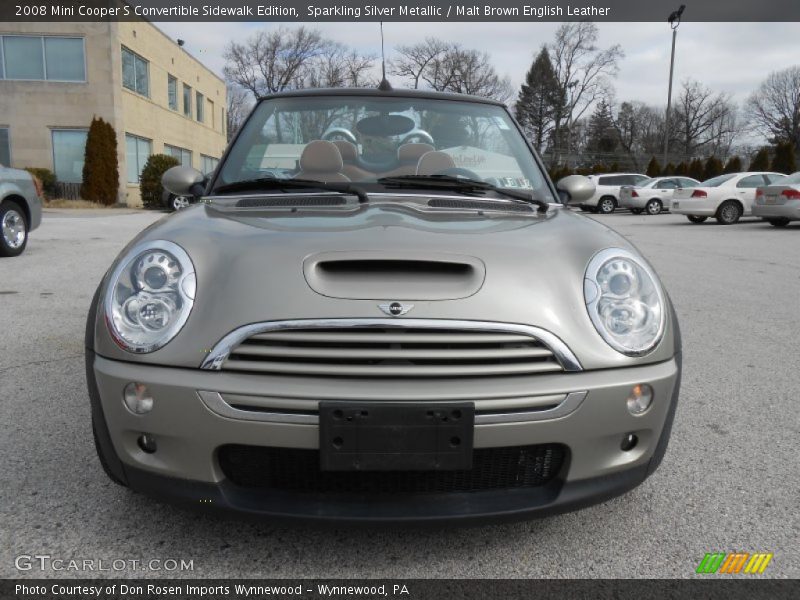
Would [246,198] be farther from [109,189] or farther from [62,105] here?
[62,105]

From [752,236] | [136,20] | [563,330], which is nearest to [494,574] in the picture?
[563,330]

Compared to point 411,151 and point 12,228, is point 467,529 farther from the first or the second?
point 12,228

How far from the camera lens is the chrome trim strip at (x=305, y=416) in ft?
5.23

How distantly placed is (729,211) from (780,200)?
253cm

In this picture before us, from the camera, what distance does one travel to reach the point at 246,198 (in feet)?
7.93

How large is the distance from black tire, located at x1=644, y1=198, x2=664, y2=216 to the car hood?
71.7 feet

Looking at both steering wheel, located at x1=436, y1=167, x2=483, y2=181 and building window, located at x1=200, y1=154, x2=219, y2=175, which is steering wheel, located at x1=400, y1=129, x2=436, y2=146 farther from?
building window, located at x1=200, y1=154, x2=219, y2=175

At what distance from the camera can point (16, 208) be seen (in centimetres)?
816

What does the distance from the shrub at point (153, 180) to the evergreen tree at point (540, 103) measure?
37.1 metres

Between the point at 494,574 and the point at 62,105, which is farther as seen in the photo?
the point at 62,105

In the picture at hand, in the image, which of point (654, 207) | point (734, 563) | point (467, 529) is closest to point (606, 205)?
point (654, 207)

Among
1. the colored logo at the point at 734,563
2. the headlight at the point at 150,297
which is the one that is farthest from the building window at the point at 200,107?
the colored logo at the point at 734,563

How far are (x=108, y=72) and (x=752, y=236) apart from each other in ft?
68.5

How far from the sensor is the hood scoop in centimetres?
166
